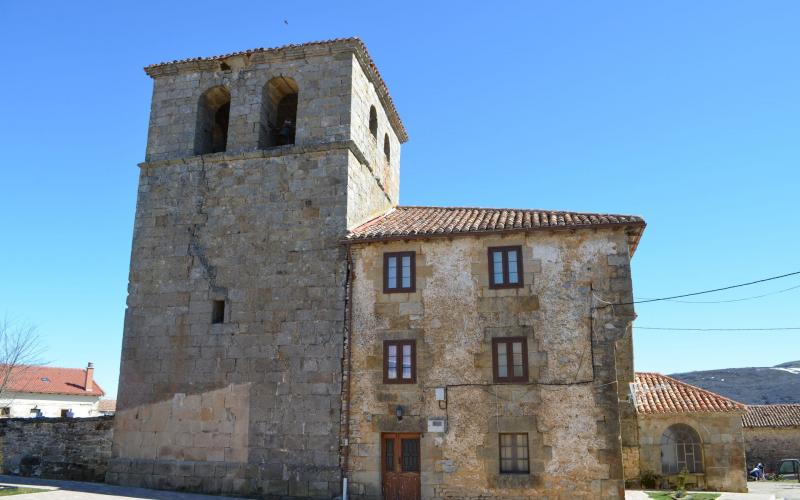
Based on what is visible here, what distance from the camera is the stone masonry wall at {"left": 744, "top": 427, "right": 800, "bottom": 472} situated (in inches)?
1160

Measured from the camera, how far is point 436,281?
14.5m

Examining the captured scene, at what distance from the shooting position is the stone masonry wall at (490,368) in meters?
13.0

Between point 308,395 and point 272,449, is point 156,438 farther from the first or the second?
point 308,395

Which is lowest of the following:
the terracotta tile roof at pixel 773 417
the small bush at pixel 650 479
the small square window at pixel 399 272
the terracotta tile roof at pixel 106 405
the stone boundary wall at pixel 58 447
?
the small bush at pixel 650 479

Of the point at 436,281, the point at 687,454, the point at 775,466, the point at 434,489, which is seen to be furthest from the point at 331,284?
the point at 775,466

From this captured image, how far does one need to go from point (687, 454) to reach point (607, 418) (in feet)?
16.9

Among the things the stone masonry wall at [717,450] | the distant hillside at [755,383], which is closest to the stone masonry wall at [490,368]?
the stone masonry wall at [717,450]

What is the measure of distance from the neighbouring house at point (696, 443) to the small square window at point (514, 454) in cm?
436

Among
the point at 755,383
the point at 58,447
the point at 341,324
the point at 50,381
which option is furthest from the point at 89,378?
the point at 755,383

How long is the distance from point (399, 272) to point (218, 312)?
4.59 metres

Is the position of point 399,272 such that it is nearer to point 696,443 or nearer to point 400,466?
point 400,466

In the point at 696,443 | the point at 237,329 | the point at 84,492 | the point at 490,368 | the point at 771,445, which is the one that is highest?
the point at 237,329

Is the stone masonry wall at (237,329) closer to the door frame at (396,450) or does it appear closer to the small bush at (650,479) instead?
the door frame at (396,450)

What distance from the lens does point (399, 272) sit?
1473 cm
